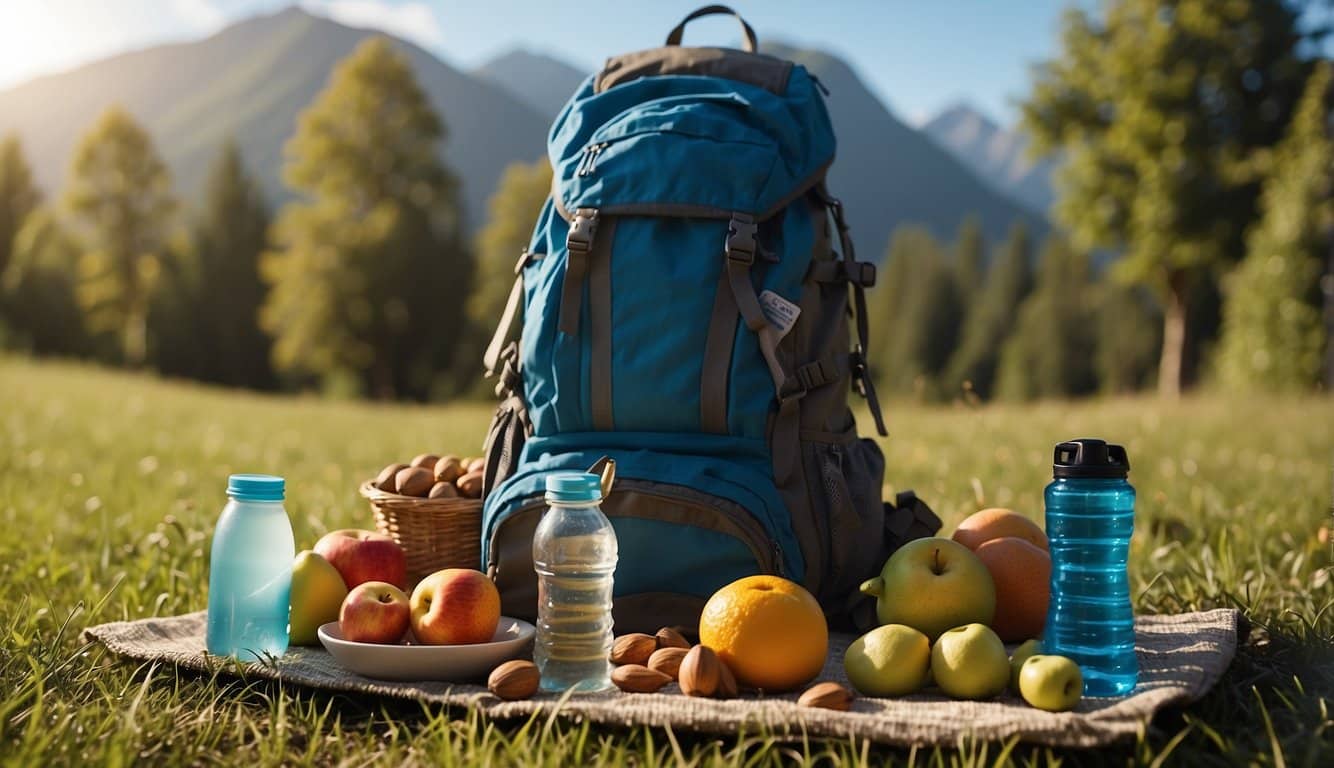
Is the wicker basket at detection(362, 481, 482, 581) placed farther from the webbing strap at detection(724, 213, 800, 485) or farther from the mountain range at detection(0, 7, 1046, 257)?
the mountain range at detection(0, 7, 1046, 257)

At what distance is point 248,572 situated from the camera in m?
2.88

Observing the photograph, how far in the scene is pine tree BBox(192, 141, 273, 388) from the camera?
1515 inches

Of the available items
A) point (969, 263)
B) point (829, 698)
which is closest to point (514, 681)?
point (829, 698)

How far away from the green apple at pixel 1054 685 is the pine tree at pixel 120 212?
120 ft

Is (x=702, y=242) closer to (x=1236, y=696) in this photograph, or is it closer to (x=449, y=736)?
(x=449, y=736)

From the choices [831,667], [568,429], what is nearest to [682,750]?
[831,667]

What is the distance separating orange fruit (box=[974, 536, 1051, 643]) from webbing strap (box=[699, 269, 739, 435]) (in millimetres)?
814

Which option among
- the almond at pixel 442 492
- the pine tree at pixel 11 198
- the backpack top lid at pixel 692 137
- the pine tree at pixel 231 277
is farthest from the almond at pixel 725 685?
the pine tree at pixel 11 198

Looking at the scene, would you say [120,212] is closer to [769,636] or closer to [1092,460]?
[769,636]

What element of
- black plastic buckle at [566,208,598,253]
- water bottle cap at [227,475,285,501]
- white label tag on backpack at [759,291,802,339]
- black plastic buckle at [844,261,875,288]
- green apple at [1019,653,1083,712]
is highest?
black plastic buckle at [566,208,598,253]

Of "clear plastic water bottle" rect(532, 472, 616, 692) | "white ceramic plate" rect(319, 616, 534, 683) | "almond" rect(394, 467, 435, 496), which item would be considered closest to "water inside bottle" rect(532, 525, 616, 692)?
"clear plastic water bottle" rect(532, 472, 616, 692)

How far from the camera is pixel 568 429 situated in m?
3.32

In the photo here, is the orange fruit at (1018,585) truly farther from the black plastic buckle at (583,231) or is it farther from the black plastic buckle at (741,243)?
the black plastic buckle at (583,231)

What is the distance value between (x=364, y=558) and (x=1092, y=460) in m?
1.94
